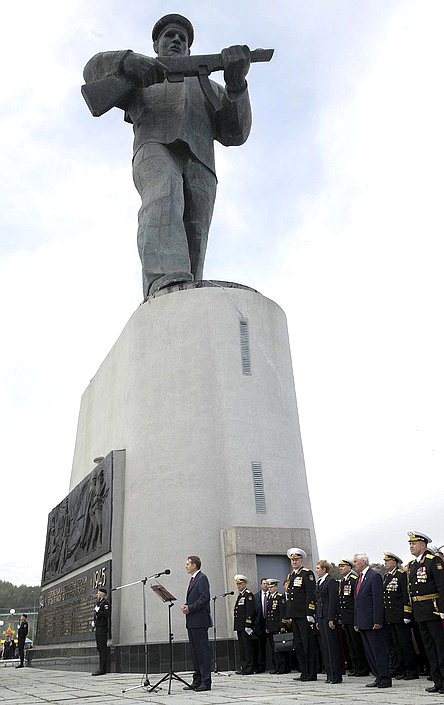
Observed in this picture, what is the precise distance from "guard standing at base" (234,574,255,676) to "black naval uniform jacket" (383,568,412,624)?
5.75 ft

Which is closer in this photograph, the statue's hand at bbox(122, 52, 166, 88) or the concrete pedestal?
the concrete pedestal

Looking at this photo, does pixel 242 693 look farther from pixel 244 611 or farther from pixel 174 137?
pixel 174 137

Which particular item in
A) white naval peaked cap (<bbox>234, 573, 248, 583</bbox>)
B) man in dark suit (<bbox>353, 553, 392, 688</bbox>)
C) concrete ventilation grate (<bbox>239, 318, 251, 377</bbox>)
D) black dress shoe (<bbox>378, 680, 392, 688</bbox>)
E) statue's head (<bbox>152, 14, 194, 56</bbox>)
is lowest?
black dress shoe (<bbox>378, 680, 392, 688</bbox>)

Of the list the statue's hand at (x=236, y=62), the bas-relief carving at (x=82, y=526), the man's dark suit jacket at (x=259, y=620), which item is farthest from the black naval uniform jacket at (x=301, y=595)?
the statue's hand at (x=236, y=62)

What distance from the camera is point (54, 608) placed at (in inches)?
522

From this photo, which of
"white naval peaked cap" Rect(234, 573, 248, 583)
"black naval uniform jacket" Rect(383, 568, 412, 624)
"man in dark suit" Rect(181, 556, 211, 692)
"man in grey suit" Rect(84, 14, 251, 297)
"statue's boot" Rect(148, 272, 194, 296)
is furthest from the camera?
"man in grey suit" Rect(84, 14, 251, 297)

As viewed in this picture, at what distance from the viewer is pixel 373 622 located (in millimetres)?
6406

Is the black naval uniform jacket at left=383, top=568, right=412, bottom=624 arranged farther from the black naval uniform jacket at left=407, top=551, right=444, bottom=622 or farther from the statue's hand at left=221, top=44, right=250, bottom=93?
the statue's hand at left=221, top=44, right=250, bottom=93

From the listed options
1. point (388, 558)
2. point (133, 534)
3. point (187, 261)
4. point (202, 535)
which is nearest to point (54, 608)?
point (133, 534)

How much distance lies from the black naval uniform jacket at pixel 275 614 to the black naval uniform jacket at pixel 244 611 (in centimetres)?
26

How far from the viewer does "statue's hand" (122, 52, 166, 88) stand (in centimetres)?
1252

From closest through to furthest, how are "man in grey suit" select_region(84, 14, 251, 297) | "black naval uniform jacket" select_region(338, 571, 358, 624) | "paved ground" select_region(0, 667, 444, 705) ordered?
"paved ground" select_region(0, 667, 444, 705) → "black naval uniform jacket" select_region(338, 571, 358, 624) → "man in grey suit" select_region(84, 14, 251, 297)

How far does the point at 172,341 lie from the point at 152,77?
546 cm

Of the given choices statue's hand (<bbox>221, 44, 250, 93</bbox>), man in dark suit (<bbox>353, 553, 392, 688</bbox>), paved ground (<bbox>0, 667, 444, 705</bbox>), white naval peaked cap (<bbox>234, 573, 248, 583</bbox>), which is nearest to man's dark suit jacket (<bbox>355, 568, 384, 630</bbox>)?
man in dark suit (<bbox>353, 553, 392, 688</bbox>)
